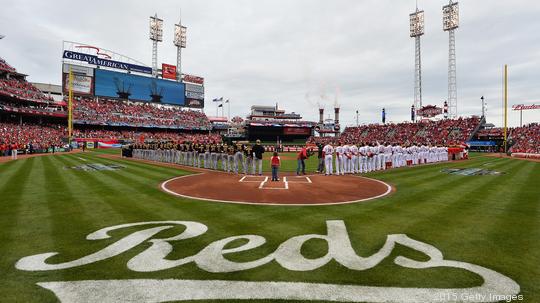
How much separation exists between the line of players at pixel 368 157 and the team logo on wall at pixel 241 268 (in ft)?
39.7

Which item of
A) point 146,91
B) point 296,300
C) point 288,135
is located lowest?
point 296,300

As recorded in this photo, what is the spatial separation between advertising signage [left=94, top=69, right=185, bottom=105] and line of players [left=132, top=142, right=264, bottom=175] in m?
43.0

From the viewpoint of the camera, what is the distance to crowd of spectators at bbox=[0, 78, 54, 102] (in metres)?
50.1

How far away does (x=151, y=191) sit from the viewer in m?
11.1

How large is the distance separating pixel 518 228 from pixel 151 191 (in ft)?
37.8

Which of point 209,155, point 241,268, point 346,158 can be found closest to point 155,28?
point 209,155

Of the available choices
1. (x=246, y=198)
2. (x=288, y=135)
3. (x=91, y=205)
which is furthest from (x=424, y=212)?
(x=288, y=135)

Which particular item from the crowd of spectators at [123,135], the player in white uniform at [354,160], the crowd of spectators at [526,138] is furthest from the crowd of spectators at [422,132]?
the crowd of spectators at [123,135]

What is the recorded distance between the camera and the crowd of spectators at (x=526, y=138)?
45375 mm

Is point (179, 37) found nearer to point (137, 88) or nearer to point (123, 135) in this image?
point (137, 88)

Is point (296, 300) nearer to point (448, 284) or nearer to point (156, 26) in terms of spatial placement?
point (448, 284)

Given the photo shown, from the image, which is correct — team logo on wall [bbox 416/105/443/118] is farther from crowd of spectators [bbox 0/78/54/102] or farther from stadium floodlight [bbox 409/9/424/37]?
crowd of spectators [bbox 0/78/54/102]

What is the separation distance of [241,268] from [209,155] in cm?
1736

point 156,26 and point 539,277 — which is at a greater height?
point 156,26
